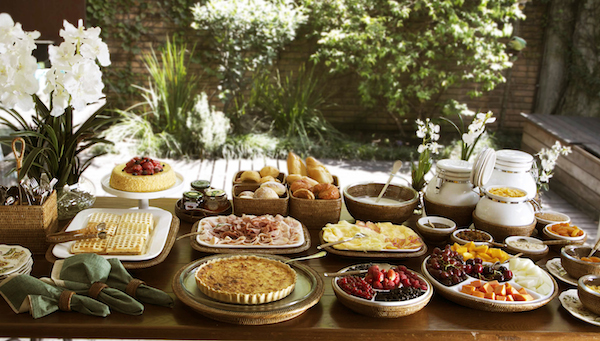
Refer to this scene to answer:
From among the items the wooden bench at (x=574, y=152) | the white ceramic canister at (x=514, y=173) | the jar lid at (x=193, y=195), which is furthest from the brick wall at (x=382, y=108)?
the jar lid at (x=193, y=195)

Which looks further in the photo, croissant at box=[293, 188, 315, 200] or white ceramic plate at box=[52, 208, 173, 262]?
croissant at box=[293, 188, 315, 200]

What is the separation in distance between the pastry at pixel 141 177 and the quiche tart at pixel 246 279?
60cm

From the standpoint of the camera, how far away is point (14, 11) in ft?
13.8

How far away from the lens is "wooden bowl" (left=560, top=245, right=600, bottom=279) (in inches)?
59.1

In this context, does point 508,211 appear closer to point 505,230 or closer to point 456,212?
point 505,230

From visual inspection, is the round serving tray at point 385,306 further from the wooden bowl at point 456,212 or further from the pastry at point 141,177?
the pastry at point 141,177

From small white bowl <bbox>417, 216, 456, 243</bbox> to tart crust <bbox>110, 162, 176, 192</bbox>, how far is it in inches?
38.6

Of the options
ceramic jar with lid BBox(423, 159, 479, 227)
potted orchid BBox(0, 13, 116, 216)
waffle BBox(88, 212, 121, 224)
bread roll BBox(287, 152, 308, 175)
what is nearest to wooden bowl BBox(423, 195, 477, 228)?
ceramic jar with lid BBox(423, 159, 479, 227)

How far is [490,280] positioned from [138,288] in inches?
38.6

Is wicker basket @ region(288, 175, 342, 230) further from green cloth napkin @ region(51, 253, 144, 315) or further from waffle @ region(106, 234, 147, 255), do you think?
green cloth napkin @ region(51, 253, 144, 315)

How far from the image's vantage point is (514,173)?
76.7 inches

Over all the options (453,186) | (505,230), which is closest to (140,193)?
(453,186)

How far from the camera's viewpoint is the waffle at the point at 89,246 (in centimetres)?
→ 156

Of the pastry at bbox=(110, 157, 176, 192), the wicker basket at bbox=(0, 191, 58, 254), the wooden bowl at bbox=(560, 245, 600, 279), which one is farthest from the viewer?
the pastry at bbox=(110, 157, 176, 192)
